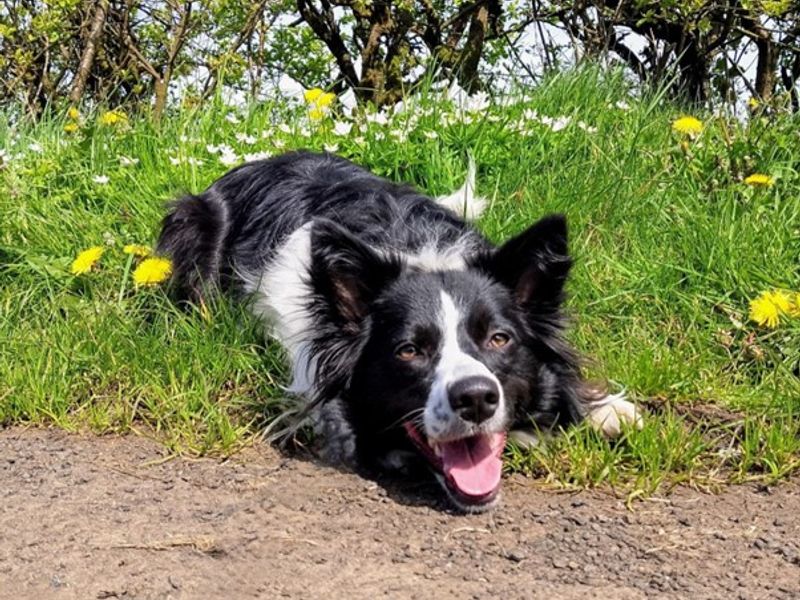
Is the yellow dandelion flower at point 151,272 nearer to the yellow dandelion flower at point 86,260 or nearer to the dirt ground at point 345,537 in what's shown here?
the yellow dandelion flower at point 86,260

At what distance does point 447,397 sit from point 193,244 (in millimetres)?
2261

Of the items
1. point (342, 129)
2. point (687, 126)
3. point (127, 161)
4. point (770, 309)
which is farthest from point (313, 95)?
point (770, 309)

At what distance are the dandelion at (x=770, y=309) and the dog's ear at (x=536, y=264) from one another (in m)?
0.98

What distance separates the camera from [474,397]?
9.48 feet

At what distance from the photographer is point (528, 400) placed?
131 inches

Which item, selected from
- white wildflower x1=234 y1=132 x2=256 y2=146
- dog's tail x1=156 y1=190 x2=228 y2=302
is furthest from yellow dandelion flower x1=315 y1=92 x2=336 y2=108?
dog's tail x1=156 y1=190 x2=228 y2=302

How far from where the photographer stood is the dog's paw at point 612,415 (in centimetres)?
342

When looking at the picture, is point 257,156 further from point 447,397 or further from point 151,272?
point 447,397

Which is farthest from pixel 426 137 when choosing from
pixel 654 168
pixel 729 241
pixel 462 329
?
pixel 462 329

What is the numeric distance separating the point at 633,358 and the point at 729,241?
0.87 meters

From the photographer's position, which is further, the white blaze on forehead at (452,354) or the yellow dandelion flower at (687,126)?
the yellow dandelion flower at (687,126)

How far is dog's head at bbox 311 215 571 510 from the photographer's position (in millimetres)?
3006

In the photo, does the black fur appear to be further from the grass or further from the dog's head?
the grass

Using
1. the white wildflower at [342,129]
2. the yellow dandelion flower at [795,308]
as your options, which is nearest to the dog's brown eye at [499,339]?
the yellow dandelion flower at [795,308]
